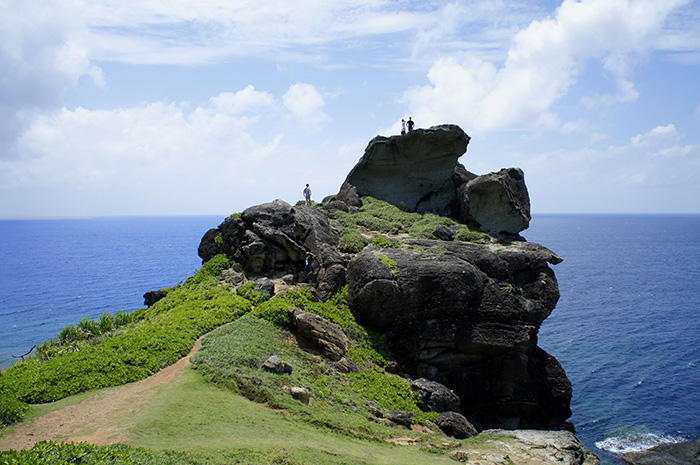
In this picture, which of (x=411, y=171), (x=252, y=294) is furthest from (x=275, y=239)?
(x=411, y=171)

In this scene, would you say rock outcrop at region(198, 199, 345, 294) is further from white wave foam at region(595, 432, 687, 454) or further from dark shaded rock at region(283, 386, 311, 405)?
white wave foam at region(595, 432, 687, 454)

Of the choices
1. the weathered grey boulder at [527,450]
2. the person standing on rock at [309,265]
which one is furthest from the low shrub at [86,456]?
the person standing on rock at [309,265]

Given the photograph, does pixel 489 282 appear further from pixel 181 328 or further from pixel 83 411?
pixel 83 411

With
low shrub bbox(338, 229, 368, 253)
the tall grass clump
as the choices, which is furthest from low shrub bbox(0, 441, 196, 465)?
the tall grass clump

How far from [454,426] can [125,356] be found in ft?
49.7

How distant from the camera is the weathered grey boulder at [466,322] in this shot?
26.5 metres

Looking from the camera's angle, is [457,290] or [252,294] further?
[252,294]

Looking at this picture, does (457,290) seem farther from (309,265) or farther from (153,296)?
(153,296)

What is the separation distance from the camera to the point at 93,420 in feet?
46.3

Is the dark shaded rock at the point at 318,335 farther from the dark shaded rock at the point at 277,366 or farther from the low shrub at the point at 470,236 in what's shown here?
the low shrub at the point at 470,236

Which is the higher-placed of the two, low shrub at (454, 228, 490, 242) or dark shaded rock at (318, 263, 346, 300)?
low shrub at (454, 228, 490, 242)

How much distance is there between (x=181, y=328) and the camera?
22172mm

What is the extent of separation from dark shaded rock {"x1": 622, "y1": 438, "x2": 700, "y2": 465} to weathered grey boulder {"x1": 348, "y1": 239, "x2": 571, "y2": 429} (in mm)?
4873

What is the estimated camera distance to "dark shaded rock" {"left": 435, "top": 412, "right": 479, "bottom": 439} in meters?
20.7
